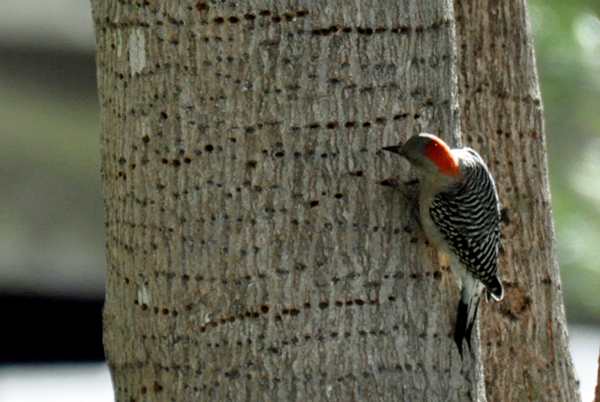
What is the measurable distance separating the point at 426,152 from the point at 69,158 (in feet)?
14.1

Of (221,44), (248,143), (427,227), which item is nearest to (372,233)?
(427,227)

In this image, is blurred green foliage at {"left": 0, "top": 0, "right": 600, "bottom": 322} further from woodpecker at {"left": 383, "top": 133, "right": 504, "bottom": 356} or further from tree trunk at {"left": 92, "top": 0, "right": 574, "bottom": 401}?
tree trunk at {"left": 92, "top": 0, "right": 574, "bottom": 401}

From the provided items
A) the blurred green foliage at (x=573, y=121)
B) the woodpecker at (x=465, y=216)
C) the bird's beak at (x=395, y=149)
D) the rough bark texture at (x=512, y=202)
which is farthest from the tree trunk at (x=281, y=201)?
the blurred green foliage at (x=573, y=121)

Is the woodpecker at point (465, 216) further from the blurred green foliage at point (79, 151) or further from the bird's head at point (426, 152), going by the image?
the blurred green foliage at point (79, 151)

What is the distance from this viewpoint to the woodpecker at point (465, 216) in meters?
2.71

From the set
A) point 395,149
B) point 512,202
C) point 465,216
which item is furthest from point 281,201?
point 512,202

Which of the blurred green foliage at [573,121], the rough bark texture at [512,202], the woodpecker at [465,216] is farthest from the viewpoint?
the blurred green foliage at [573,121]

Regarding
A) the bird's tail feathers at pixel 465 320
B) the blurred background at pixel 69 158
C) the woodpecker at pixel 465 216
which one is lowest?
the bird's tail feathers at pixel 465 320

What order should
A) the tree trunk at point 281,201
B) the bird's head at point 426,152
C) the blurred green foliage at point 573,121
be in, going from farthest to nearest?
1. the blurred green foliage at point 573,121
2. the bird's head at point 426,152
3. the tree trunk at point 281,201

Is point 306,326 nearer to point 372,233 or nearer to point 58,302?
point 372,233

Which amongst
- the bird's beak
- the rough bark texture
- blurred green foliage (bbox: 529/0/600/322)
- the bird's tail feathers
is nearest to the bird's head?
the bird's beak

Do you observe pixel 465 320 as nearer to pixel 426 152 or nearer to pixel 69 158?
pixel 426 152

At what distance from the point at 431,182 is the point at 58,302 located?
4.34m

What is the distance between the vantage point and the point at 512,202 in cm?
358
